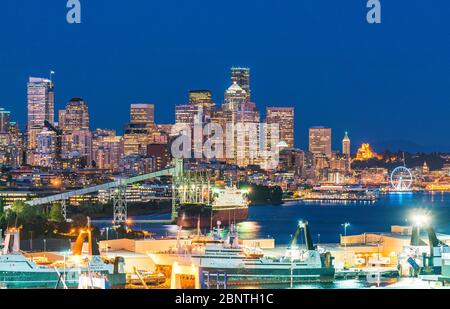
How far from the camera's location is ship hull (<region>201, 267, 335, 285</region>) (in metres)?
8.36

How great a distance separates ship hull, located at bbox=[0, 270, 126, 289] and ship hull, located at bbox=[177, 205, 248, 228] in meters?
13.9

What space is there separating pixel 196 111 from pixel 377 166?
19.7 meters

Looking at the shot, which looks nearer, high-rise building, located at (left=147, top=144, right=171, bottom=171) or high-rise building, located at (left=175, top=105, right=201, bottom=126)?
high-rise building, located at (left=175, top=105, right=201, bottom=126)

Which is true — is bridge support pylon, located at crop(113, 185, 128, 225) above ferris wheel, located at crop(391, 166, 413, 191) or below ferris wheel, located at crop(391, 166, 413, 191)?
below

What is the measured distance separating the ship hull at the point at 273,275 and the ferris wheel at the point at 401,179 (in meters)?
30.0

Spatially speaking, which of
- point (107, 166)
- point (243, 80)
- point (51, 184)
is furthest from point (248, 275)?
point (107, 166)

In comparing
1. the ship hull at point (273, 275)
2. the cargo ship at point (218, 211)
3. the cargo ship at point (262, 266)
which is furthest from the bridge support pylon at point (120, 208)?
the ship hull at point (273, 275)

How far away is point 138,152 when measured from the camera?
95.5ft

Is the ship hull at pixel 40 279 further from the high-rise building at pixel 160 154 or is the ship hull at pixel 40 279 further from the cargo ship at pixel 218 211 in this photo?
the high-rise building at pixel 160 154

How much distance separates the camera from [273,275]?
8.58 meters

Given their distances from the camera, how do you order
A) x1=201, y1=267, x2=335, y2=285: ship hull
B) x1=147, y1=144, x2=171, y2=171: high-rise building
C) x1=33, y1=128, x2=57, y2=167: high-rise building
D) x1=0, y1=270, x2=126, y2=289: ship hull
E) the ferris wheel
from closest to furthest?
x1=0, y1=270, x2=126, y2=289: ship hull → x1=201, y1=267, x2=335, y2=285: ship hull → x1=33, y1=128, x2=57, y2=167: high-rise building → x1=147, y1=144, x2=171, y2=171: high-rise building → the ferris wheel

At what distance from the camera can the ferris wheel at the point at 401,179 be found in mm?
38778

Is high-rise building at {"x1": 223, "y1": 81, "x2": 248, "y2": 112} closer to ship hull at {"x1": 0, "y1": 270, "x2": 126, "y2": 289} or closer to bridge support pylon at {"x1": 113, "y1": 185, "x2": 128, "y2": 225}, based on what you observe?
bridge support pylon at {"x1": 113, "y1": 185, "x2": 128, "y2": 225}

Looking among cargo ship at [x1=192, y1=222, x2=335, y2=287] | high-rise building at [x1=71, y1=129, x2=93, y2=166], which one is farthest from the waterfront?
cargo ship at [x1=192, y1=222, x2=335, y2=287]
